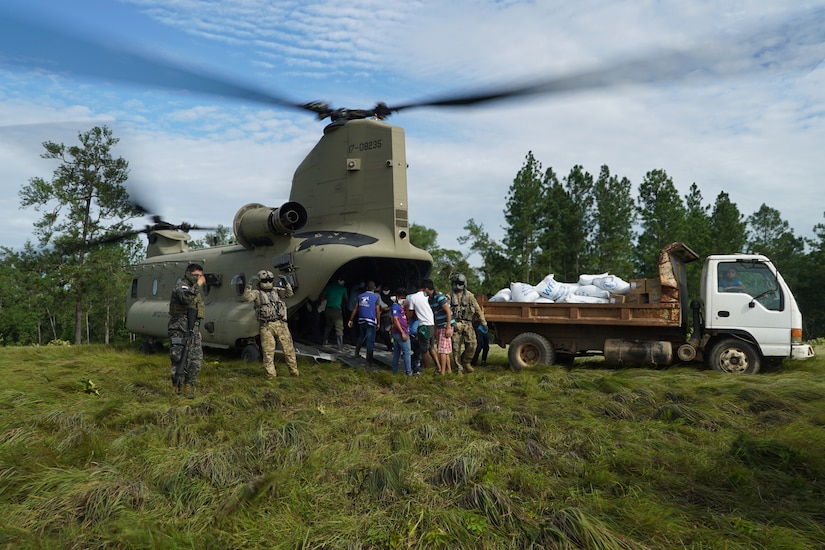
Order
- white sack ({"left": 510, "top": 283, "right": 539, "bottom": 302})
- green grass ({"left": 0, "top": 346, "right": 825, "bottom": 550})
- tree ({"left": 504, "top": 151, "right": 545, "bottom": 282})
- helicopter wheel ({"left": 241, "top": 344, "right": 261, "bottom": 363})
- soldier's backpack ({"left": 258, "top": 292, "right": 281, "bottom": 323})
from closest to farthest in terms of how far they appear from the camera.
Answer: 1. green grass ({"left": 0, "top": 346, "right": 825, "bottom": 550})
2. soldier's backpack ({"left": 258, "top": 292, "right": 281, "bottom": 323})
3. helicopter wheel ({"left": 241, "top": 344, "right": 261, "bottom": 363})
4. white sack ({"left": 510, "top": 283, "right": 539, "bottom": 302})
5. tree ({"left": 504, "top": 151, "right": 545, "bottom": 282})

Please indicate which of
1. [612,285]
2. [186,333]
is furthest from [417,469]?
[612,285]

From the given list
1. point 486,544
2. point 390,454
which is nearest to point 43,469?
point 390,454

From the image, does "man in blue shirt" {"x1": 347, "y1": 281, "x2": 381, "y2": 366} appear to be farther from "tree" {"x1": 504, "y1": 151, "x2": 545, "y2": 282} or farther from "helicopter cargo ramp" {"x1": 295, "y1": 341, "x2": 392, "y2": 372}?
Result: "tree" {"x1": 504, "y1": 151, "x2": 545, "y2": 282}

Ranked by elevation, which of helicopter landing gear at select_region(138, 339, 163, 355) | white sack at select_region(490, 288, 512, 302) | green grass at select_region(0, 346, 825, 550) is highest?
white sack at select_region(490, 288, 512, 302)

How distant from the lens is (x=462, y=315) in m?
9.80

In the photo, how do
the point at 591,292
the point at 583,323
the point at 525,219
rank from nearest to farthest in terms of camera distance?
the point at 583,323
the point at 591,292
the point at 525,219

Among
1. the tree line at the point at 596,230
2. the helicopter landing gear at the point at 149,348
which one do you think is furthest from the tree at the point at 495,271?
the helicopter landing gear at the point at 149,348

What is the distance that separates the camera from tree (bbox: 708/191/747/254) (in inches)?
1553

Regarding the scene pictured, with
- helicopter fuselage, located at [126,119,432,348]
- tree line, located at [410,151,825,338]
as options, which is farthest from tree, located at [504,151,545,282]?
helicopter fuselage, located at [126,119,432,348]

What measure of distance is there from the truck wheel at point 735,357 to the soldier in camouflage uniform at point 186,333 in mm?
7883

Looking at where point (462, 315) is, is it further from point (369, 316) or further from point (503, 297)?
point (369, 316)

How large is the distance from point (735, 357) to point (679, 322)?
1.01 meters

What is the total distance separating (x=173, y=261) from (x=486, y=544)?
12.8 metres

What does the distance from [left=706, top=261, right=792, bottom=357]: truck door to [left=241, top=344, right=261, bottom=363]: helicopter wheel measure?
25.6 ft
